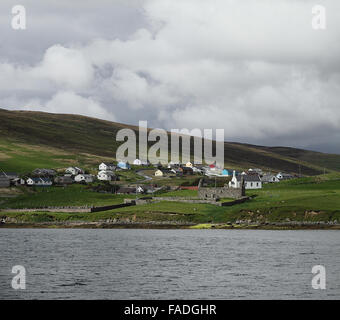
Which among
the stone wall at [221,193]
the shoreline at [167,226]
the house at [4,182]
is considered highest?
the house at [4,182]

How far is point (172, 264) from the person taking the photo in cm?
7062

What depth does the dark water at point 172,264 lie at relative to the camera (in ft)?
173

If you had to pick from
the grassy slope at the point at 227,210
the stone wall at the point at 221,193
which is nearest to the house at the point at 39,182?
the grassy slope at the point at 227,210

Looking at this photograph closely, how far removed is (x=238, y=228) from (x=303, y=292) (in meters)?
66.6

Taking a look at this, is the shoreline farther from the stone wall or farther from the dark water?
→ the stone wall

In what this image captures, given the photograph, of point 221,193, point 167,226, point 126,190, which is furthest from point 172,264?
point 126,190

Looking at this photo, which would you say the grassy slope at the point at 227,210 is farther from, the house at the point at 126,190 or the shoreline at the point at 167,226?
the house at the point at 126,190

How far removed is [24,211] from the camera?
144 metres

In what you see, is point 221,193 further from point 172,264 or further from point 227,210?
point 172,264

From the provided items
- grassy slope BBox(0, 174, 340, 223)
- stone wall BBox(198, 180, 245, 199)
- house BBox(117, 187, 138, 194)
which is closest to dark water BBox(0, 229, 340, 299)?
grassy slope BBox(0, 174, 340, 223)

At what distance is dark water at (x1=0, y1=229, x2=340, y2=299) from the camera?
52812mm

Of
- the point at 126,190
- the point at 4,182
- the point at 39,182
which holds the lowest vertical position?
the point at 126,190
